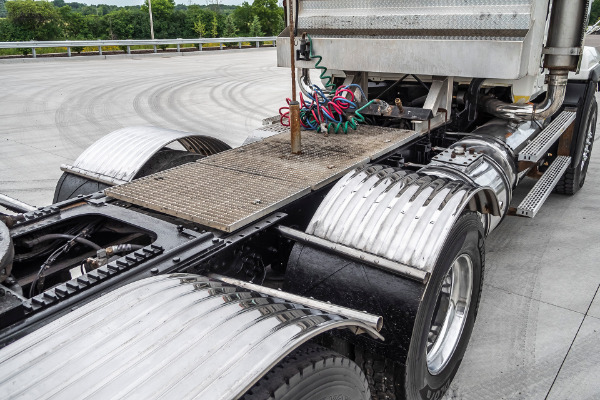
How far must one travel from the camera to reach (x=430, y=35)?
4.06 meters

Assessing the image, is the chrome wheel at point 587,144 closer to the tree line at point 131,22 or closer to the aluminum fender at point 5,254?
the aluminum fender at point 5,254

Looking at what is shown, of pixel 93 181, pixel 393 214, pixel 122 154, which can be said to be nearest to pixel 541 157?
pixel 393 214

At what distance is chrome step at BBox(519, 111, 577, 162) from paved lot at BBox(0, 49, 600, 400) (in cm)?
91

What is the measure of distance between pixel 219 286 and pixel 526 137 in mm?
3773

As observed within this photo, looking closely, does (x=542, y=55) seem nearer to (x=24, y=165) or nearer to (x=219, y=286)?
(x=219, y=286)

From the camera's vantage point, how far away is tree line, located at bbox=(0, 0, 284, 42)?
3275cm

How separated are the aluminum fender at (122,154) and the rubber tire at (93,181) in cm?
5

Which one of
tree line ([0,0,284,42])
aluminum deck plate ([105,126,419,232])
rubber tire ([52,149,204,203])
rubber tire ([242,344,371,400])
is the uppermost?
tree line ([0,0,284,42])

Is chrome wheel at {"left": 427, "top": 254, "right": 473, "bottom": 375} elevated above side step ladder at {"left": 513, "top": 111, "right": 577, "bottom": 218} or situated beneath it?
situated beneath

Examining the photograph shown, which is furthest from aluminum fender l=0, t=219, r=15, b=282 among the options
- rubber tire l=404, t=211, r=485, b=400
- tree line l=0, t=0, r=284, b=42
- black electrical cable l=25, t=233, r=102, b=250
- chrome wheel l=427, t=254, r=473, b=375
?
tree line l=0, t=0, r=284, b=42

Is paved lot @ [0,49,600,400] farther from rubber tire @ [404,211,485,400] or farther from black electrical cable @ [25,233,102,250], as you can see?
black electrical cable @ [25,233,102,250]

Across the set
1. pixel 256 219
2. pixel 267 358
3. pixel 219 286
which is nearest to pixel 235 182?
pixel 256 219

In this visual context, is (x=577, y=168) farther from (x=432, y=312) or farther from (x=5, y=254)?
(x=5, y=254)

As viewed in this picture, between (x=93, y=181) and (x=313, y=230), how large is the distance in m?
1.96
